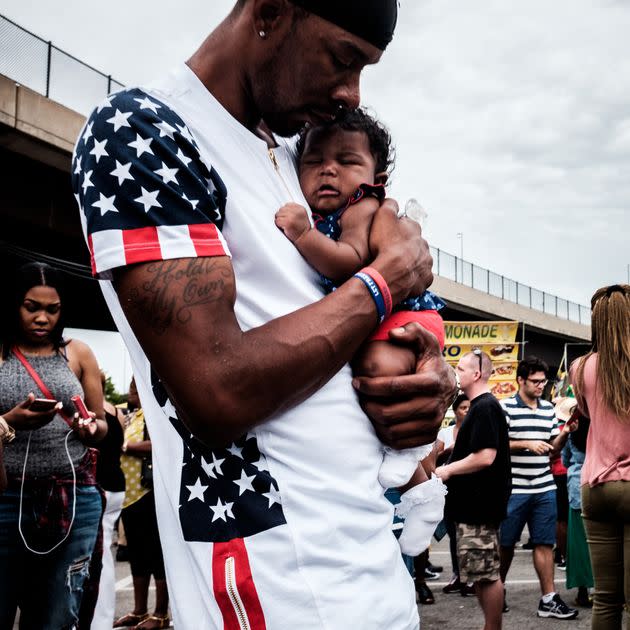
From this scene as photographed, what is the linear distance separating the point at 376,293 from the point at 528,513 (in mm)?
6657

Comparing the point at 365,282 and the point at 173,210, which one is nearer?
the point at 173,210

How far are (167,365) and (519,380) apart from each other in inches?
279

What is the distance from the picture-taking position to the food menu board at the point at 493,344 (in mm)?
19578

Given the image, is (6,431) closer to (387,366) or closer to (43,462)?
(43,462)

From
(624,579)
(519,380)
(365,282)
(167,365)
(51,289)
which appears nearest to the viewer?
(167,365)

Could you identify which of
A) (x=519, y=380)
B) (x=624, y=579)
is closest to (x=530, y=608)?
(x=519, y=380)

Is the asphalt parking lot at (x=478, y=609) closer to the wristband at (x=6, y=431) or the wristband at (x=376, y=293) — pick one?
the wristband at (x=6, y=431)

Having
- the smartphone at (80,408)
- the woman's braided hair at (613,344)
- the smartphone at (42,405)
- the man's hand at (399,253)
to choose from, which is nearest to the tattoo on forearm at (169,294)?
the man's hand at (399,253)

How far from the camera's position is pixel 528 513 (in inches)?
300

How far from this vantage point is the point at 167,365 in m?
1.31

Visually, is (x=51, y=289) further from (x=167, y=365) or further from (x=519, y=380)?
(x=519, y=380)

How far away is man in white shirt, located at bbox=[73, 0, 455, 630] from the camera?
1.31m

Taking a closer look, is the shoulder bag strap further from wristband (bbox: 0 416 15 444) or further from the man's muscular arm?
the man's muscular arm

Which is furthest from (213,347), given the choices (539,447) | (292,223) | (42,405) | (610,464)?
(539,447)
